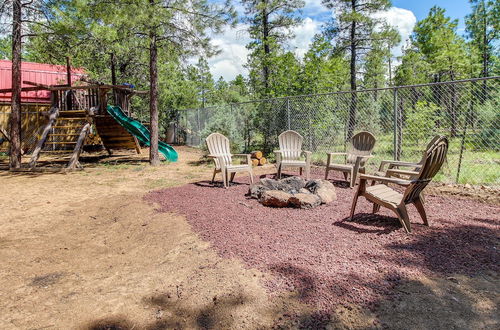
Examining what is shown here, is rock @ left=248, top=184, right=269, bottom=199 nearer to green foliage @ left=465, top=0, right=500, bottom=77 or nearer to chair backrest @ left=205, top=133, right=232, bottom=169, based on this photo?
chair backrest @ left=205, top=133, right=232, bottom=169

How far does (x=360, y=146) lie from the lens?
20.5 ft

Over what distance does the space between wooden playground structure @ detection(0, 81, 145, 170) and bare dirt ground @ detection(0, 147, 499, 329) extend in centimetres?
535

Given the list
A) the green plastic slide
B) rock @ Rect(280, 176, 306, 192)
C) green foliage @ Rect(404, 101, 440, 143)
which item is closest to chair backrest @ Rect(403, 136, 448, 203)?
rock @ Rect(280, 176, 306, 192)

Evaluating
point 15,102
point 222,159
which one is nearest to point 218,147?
point 222,159

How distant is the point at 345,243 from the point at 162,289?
5.81ft

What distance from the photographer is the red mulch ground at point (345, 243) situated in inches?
95.1

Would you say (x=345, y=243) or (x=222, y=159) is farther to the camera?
(x=222, y=159)

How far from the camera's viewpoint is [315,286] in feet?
7.70

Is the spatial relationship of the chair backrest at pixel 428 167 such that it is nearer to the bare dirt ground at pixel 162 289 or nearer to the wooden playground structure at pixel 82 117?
the bare dirt ground at pixel 162 289

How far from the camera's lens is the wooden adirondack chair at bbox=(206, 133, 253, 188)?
6059mm

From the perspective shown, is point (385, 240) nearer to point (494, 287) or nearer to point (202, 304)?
point (494, 287)

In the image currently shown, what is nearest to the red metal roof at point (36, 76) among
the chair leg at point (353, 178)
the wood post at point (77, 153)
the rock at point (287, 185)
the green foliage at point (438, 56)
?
the wood post at point (77, 153)

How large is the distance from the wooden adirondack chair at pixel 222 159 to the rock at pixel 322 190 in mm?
1425

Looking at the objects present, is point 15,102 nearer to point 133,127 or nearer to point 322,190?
point 133,127
